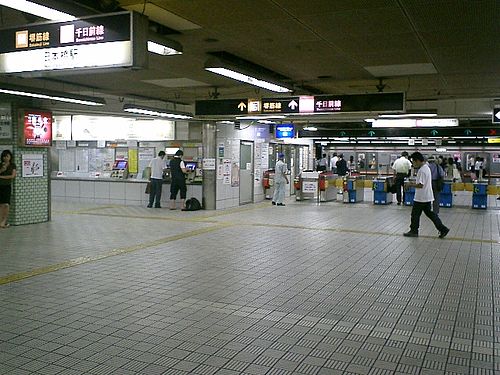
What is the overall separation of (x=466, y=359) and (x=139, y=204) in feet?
41.7

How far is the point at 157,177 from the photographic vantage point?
48.4ft

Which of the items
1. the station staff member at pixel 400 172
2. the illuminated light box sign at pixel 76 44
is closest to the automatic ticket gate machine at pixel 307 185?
the station staff member at pixel 400 172

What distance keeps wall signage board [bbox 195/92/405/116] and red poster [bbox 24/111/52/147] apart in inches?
146

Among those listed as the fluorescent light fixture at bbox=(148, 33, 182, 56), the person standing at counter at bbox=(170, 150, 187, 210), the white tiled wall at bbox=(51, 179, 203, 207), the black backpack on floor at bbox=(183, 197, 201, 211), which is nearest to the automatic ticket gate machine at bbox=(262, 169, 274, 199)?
the white tiled wall at bbox=(51, 179, 203, 207)

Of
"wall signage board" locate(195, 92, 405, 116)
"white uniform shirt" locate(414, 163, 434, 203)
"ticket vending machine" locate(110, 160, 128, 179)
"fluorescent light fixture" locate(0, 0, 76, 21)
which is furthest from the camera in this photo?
"ticket vending machine" locate(110, 160, 128, 179)

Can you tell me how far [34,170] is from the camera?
11.5 metres

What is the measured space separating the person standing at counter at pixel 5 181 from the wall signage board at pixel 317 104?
419 cm

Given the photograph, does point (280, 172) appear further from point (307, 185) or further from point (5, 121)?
point (5, 121)

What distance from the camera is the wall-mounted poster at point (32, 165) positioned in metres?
11.3

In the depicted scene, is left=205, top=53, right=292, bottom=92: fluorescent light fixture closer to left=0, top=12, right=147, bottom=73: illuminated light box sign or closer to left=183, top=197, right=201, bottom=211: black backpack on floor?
left=0, top=12, right=147, bottom=73: illuminated light box sign

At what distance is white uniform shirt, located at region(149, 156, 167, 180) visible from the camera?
1452 centimetres

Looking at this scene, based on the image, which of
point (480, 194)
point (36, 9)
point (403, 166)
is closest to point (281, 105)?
point (36, 9)

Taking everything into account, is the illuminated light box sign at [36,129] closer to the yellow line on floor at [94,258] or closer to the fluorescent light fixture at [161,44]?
the yellow line on floor at [94,258]

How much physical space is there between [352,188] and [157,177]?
6.84m
